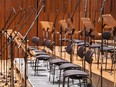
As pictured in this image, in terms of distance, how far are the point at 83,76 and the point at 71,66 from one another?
1.72 feet

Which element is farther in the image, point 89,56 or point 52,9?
point 52,9

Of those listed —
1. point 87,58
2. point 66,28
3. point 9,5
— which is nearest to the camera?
point 87,58

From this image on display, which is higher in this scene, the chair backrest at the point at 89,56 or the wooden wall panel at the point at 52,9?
the wooden wall panel at the point at 52,9

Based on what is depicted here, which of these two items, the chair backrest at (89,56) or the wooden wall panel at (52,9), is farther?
the wooden wall panel at (52,9)

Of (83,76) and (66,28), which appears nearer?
(83,76)

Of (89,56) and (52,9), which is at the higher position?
(52,9)

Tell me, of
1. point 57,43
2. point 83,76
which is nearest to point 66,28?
point 83,76

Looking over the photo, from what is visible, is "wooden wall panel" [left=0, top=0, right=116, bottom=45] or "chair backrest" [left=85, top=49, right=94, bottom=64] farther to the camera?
"wooden wall panel" [left=0, top=0, right=116, bottom=45]

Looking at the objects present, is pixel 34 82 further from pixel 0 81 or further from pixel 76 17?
pixel 76 17

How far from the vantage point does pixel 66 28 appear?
6.60m

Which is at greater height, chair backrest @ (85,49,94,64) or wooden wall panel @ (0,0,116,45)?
wooden wall panel @ (0,0,116,45)

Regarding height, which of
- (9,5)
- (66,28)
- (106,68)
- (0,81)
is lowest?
(0,81)

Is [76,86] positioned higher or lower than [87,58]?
lower

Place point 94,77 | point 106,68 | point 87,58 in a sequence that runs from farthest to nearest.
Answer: point 106,68
point 94,77
point 87,58
